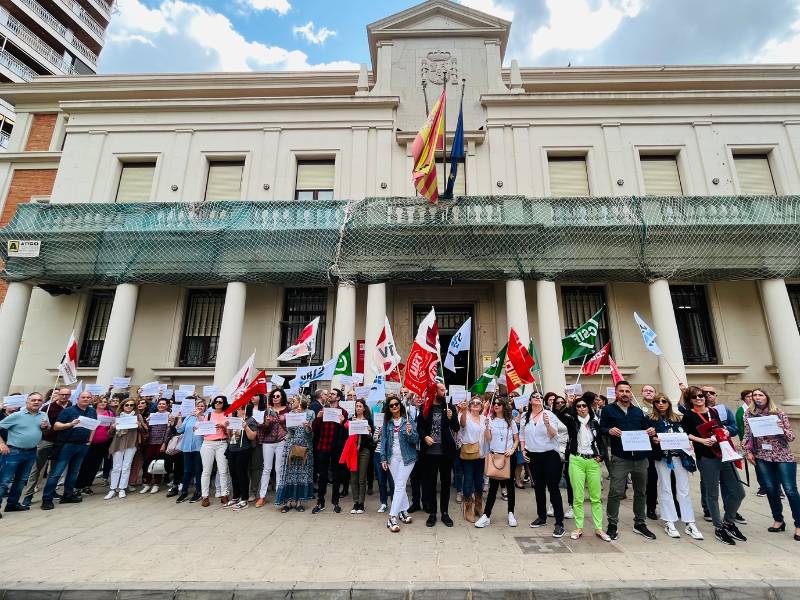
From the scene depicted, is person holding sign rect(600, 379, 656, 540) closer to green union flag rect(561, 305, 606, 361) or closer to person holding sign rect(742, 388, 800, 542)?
person holding sign rect(742, 388, 800, 542)

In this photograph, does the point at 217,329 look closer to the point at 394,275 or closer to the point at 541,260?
the point at 394,275

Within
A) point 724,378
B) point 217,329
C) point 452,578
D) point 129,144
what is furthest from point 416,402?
point 129,144

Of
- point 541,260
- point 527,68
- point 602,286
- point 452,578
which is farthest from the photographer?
point 527,68

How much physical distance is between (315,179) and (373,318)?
6787 mm

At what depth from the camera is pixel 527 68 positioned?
58.7 feet

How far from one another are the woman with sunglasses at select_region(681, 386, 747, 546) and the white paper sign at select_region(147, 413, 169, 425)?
9562mm

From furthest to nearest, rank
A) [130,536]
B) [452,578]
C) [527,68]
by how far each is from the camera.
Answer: [527,68], [130,536], [452,578]

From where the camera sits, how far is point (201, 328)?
14508mm

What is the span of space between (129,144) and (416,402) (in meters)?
16.4

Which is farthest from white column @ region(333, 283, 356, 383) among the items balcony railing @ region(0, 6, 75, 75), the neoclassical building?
balcony railing @ region(0, 6, 75, 75)

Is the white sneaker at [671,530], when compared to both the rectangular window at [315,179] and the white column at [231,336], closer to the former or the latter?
the white column at [231,336]

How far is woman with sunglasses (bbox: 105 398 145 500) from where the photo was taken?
26.5 feet

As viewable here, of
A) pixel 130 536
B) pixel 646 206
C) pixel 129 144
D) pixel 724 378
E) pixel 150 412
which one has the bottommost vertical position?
pixel 130 536

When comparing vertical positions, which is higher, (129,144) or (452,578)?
(129,144)
